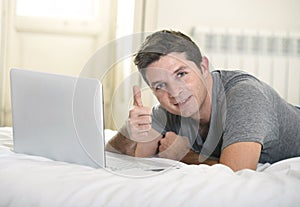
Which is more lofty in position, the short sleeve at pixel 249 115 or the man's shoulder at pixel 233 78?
the man's shoulder at pixel 233 78

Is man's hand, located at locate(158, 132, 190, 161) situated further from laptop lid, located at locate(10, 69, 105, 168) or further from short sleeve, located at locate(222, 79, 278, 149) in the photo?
laptop lid, located at locate(10, 69, 105, 168)

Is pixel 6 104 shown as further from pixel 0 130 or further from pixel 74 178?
pixel 74 178

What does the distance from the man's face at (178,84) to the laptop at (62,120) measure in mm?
154

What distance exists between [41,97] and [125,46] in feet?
1.24

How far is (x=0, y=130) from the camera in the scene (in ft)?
5.74

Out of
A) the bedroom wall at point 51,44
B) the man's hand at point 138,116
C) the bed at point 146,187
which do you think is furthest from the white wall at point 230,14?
the bed at point 146,187

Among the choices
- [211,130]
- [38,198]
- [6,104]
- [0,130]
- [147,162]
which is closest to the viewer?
[38,198]

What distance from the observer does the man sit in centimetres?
126

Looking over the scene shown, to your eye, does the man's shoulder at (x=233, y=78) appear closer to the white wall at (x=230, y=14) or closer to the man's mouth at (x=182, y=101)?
the man's mouth at (x=182, y=101)

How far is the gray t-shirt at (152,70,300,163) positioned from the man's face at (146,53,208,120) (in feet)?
0.16

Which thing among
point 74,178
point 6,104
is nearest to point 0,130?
point 74,178

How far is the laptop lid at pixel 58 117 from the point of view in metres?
1.15

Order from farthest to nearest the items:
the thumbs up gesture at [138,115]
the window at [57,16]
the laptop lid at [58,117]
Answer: the window at [57,16]
the thumbs up gesture at [138,115]
the laptop lid at [58,117]

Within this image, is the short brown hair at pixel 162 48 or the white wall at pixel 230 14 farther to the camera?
the white wall at pixel 230 14
